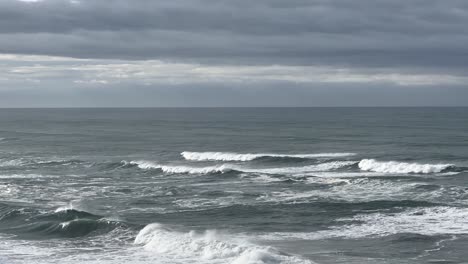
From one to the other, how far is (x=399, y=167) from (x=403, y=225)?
89.2 ft

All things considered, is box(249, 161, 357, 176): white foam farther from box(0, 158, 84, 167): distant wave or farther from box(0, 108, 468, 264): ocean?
box(0, 158, 84, 167): distant wave

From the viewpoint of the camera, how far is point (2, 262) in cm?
3008

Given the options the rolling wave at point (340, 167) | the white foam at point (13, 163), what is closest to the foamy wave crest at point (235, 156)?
the rolling wave at point (340, 167)

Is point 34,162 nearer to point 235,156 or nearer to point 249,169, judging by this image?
point 235,156

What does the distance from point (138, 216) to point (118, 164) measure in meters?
30.3

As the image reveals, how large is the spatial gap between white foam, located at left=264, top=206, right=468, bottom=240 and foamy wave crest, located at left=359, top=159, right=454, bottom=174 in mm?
20242

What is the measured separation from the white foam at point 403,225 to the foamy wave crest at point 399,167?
66.4 feet

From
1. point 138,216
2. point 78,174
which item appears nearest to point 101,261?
point 138,216

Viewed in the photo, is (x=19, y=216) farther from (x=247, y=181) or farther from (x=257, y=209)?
(x=247, y=181)

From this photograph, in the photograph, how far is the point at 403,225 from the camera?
37000 mm

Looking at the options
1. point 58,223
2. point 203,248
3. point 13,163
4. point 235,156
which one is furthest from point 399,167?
point 13,163

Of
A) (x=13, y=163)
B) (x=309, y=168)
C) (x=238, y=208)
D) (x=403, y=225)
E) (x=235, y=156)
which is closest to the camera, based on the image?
(x=403, y=225)

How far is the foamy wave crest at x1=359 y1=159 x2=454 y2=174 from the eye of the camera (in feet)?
200

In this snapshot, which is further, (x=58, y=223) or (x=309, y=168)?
(x=309, y=168)
